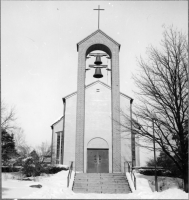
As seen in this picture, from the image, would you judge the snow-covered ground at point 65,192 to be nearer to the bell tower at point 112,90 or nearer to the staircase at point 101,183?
the staircase at point 101,183

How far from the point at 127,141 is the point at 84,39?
8.55 meters

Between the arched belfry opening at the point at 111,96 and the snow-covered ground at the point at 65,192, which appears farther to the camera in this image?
the arched belfry opening at the point at 111,96

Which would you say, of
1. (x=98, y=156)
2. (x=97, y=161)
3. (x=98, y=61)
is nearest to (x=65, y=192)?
(x=97, y=161)

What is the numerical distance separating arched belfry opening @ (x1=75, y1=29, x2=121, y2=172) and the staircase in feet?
5.59

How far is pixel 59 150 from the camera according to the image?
67.8 feet

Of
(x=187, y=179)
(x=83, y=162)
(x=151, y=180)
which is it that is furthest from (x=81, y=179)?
(x=187, y=179)

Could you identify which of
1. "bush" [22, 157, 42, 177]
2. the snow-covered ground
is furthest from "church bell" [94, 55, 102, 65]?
the snow-covered ground

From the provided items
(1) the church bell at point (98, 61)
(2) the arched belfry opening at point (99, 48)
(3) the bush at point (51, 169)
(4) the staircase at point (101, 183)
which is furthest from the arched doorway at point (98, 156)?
(2) the arched belfry opening at point (99, 48)

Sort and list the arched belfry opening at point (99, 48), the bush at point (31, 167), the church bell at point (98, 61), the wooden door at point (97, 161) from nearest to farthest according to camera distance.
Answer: the bush at point (31, 167)
the wooden door at point (97, 161)
the arched belfry opening at point (99, 48)
the church bell at point (98, 61)

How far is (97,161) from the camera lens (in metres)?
18.3

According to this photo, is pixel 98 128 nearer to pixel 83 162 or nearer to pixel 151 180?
pixel 83 162

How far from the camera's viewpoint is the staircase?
42.8 ft

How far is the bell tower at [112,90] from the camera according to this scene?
17047mm

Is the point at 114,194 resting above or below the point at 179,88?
below
